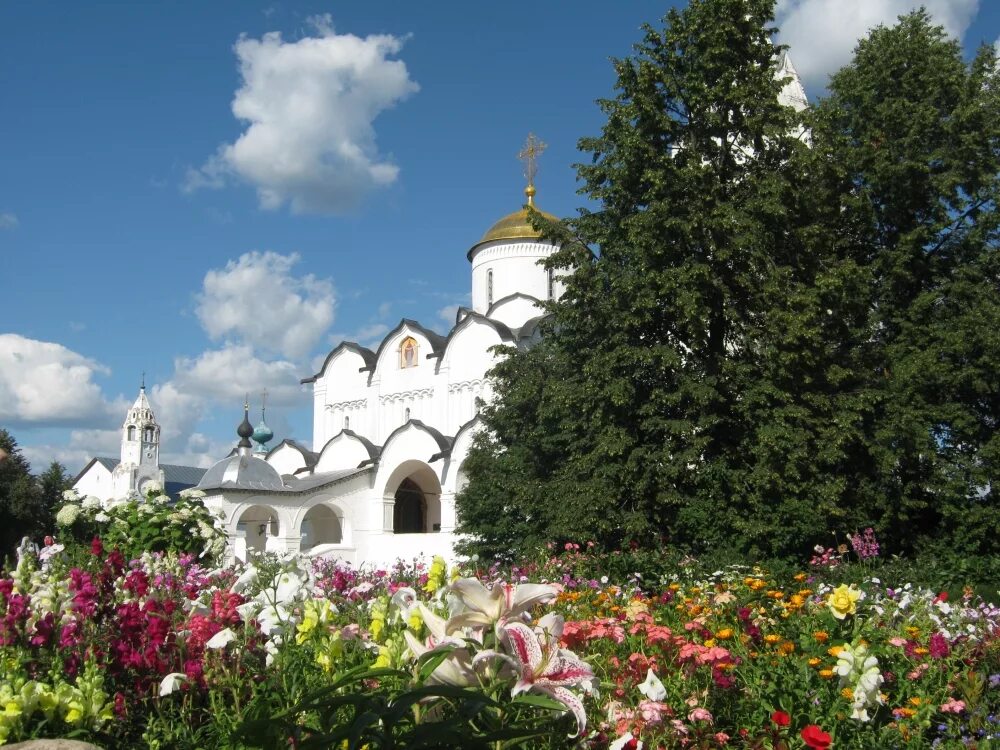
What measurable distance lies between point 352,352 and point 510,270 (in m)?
6.39

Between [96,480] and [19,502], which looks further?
[96,480]

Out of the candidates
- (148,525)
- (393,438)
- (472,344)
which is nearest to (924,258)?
(148,525)

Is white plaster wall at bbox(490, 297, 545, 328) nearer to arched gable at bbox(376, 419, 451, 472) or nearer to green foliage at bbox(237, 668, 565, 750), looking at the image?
arched gable at bbox(376, 419, 451, 472)

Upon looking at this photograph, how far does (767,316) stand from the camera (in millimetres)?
13688

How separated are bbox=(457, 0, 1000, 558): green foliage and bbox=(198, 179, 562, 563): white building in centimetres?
1173

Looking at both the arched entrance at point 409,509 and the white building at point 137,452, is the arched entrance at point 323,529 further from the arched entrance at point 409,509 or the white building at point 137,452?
the white building at point 137,452

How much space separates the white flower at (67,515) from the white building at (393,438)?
59.1 feet

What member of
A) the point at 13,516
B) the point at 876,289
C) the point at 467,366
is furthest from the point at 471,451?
the point at 13,516

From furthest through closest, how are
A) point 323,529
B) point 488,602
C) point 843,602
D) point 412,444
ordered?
point 323,529, point 412,444, point 843,602, point 488,602

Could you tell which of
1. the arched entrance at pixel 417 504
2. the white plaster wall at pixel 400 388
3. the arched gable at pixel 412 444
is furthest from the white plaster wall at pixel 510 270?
the arched entrance at pixel 417 504

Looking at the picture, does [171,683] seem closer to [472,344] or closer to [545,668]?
[545,668]

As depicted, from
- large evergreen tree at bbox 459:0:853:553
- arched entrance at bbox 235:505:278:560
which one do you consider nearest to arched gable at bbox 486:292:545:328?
arched entrance at bbox 235:505:278:560

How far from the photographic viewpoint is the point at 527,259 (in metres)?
31.5

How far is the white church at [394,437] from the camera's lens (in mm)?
27812
